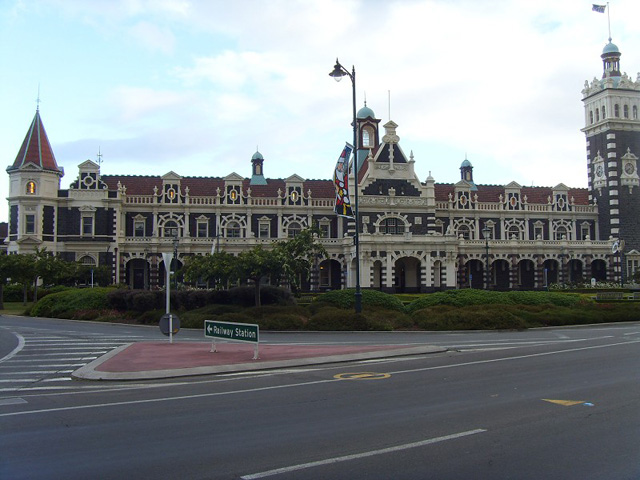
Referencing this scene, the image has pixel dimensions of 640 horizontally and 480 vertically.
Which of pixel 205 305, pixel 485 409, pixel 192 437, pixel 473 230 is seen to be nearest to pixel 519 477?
pixel 485 409

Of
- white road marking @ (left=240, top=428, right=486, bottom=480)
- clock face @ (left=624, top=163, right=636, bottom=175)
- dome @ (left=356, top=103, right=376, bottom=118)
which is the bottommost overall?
white road marking @ (left=240, top=428, right=486, bottom=480)

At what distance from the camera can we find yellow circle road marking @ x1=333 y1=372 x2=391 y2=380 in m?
14.4

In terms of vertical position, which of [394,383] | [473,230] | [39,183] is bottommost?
[394,383]

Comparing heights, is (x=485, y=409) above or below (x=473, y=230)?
below

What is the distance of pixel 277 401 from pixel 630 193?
218 feet

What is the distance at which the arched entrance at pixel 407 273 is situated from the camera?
205ft

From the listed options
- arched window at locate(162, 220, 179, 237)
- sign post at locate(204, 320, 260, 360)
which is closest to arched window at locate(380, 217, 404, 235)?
arched window at locate(162, 220, 179, 237)

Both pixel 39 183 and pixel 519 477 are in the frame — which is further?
pixel 39 183

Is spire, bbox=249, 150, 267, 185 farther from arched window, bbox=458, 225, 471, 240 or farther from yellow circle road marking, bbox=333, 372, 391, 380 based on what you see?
yellow circle road marking, bbox=333, 372, 391, 380

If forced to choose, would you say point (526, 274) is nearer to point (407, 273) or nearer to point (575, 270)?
point (575, 270)

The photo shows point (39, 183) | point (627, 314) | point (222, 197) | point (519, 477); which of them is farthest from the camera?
point (222, 197)

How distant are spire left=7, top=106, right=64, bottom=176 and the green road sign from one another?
45.0 meters

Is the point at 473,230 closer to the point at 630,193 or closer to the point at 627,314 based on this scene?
the point at 630,193

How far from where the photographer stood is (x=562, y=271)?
66.6 meters
